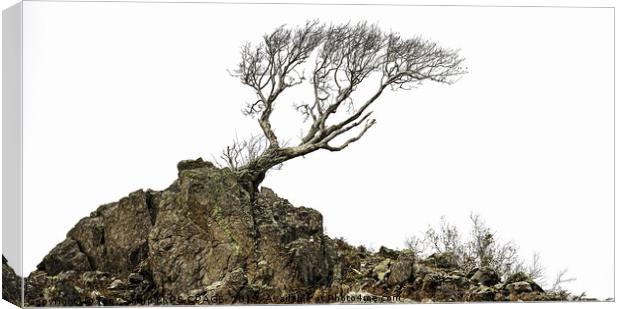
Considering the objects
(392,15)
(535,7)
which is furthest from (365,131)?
(535,7)

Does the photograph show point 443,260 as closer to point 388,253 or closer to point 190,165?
point 388,253

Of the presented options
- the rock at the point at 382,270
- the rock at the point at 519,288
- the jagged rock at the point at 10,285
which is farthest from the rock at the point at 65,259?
the rock at the point at 519,288

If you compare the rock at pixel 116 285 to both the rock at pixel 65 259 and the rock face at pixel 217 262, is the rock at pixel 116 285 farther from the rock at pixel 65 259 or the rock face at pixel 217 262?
the rock at pixel 65 259

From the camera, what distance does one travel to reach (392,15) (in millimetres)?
19516

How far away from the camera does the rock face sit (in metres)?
18.3

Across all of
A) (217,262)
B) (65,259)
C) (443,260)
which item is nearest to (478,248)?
(443,260)

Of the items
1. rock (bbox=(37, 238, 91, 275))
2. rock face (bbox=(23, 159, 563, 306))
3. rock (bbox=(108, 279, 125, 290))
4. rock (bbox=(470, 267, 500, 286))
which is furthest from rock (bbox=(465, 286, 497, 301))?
rock (bbox=(37, 238, 91, 275))

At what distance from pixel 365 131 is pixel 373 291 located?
6.81ft

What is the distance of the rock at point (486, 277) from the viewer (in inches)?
766

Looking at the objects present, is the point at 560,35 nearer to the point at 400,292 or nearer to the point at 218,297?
the point at 400,292

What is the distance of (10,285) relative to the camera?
18453mm

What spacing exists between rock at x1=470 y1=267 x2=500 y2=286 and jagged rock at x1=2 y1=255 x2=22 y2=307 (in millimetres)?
5644

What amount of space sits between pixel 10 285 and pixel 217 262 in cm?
249

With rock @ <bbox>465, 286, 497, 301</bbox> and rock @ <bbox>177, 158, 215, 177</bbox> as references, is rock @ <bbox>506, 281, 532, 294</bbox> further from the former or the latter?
rock @ <bbox>177, 158, 215, 177</bbox>
